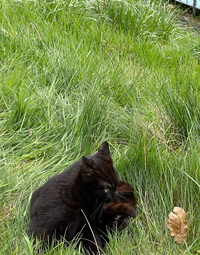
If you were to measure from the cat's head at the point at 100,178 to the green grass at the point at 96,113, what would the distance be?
21 cm

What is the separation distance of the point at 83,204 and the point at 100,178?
0.66 ft

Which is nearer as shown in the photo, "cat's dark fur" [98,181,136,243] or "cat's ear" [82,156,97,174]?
"cat's ear" [82,156,97,174]

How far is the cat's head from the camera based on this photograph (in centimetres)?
215

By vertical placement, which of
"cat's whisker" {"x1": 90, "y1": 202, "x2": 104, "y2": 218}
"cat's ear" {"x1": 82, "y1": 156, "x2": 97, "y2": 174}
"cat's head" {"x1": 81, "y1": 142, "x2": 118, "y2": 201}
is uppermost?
"cat's ear" {"x1": 82, "y1": 156, "x2": 97, "y2": 174}

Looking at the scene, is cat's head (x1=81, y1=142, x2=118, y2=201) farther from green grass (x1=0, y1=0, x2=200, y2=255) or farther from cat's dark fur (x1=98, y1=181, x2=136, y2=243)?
green grass (x1=0, y1=0, x2=200, y2=255)

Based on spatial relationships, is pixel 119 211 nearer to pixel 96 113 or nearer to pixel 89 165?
pixel 89 165

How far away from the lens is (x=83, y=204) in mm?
2197

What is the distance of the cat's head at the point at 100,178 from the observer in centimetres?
215

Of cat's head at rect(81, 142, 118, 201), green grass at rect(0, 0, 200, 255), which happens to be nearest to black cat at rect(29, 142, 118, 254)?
cat's head at rect(81, 142, 118, 201)

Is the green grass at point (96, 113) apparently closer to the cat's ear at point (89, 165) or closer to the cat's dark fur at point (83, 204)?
the cat's dark fur at point (83, 204)

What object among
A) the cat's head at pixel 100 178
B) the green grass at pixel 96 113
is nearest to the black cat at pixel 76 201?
the cat's head at pixel 100 178

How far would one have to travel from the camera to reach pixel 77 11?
473 centimetres

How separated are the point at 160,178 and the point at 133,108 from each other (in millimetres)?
908

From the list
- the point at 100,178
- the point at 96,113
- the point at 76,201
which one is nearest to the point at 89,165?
the point at 100,178
